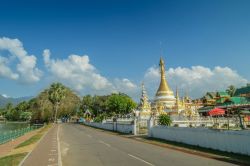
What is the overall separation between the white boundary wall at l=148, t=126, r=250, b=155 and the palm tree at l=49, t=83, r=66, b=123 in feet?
243

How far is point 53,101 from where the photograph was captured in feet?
328

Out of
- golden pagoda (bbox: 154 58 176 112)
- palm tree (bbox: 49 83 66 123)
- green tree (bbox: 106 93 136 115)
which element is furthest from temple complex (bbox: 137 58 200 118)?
palm tree (bbox: 49 83 66 123)

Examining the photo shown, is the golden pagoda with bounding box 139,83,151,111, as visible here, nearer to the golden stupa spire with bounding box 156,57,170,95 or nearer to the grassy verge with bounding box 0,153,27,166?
the golden stupa spire with bounding box 156,57,170,95

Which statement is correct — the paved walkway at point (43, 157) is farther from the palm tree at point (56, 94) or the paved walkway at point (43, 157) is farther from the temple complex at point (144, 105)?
the palm tree at point (56, 94)

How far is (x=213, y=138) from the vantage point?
20219mm

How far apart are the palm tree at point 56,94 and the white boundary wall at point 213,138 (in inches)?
2920

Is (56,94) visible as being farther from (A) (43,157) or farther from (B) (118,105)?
(A) (43,157)

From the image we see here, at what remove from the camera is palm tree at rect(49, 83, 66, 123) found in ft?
326

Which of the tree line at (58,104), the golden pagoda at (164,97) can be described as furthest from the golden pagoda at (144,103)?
the tree line at (58,104)

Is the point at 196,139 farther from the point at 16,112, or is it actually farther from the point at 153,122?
the point at 16,112

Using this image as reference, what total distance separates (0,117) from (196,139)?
640 ft

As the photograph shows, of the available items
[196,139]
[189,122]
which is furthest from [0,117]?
[196,139]

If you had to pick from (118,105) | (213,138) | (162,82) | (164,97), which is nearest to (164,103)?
(164,97)

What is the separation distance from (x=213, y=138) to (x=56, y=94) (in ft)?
276
